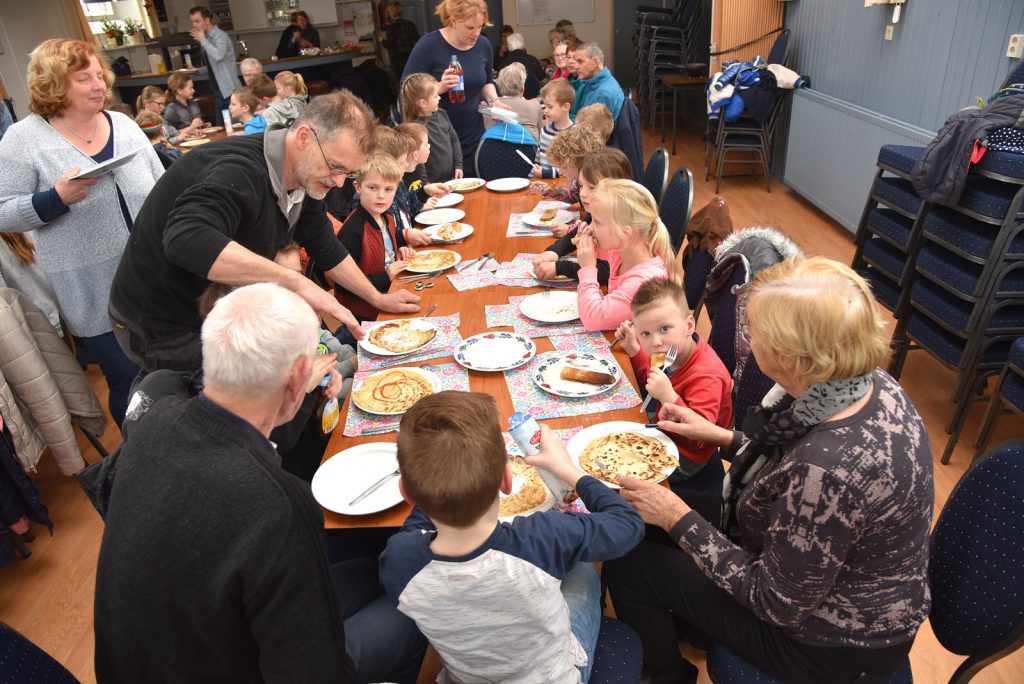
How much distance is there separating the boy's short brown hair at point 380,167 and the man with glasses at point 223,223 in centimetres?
62

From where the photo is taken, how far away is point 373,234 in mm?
2979

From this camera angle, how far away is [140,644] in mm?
1111

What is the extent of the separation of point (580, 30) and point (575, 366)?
36.7ft

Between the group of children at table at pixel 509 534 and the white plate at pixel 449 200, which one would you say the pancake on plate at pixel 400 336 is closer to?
the group of children at table at pixel 509 534

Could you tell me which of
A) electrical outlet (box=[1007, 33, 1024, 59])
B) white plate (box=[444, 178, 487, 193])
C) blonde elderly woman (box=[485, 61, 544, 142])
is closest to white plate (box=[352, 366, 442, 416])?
white plate (box=[444, 178, 487, 193])

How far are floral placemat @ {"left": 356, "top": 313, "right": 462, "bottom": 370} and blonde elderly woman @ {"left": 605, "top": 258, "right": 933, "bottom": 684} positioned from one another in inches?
34.6

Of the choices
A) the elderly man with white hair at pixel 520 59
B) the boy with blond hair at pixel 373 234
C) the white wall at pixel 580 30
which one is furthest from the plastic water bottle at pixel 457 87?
the white wall at pixel 580 30

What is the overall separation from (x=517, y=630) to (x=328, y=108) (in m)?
1.63

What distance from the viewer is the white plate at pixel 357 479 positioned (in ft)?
4.90

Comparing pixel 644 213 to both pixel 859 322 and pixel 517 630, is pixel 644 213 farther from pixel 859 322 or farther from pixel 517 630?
pixel 517 630

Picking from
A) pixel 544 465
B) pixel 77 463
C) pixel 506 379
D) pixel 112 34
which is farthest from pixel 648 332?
pixel 112 34

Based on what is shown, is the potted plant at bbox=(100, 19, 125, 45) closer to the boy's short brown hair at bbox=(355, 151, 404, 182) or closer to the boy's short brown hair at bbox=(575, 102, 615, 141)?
the boy's short brown hair at bbox=(575, 102, 615, 141)

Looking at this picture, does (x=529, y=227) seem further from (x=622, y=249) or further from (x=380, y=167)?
(x=622, y=249)

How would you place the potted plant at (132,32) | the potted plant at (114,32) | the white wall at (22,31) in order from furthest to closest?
the potted plant at (132,32), the potted plant at (114,32), the white wall at (22,31)
